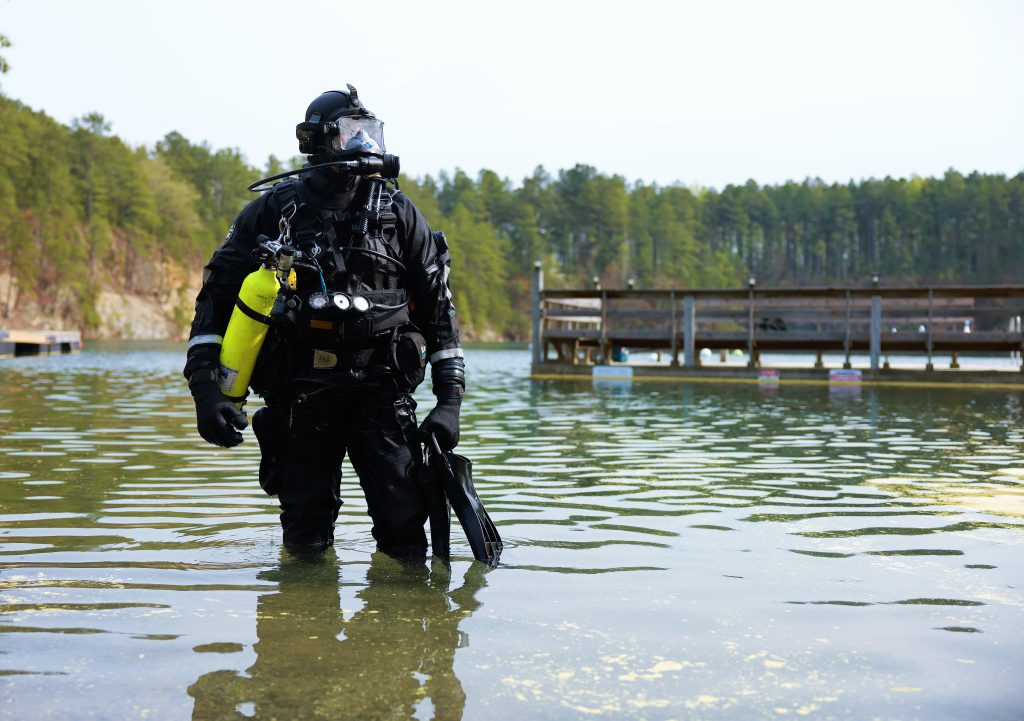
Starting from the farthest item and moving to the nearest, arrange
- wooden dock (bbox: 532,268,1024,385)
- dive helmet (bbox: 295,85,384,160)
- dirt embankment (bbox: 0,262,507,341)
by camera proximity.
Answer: dirt embankment (bbox: 0,262,507,341) < wooden dock (bbox: 532,268,1024,385) < dive helmet (bbox: 295,85,384,160)

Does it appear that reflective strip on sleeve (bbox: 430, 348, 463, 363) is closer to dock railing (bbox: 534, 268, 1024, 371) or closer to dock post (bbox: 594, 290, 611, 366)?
dock railing (bbox: 534, 268, 1024, 371)

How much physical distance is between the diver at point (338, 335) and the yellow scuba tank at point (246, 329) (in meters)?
0.02

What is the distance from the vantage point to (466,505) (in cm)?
506

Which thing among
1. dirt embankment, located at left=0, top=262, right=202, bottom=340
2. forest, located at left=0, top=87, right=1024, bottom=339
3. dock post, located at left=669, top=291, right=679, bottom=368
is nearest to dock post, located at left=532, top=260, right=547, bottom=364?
dock post, located at left=669, top=291, right=679, bottom=368

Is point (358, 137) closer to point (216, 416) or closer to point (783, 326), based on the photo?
point (216, 416)

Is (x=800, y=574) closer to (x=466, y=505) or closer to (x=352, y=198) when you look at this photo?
(x=466, y=505)

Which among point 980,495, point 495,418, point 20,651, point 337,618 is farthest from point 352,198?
point 495,418

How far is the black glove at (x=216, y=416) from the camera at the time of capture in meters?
4.62

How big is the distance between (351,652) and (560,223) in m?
172

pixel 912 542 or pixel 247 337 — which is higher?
pixel 247 337

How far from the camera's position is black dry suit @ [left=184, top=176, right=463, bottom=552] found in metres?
4.80

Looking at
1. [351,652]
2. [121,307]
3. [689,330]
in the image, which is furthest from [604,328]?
[121,307]

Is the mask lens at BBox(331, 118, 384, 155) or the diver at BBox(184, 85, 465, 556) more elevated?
the mask lens at BBox(331, 118, 384, 155)

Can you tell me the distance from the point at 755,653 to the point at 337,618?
4.82 ft
